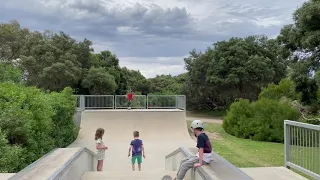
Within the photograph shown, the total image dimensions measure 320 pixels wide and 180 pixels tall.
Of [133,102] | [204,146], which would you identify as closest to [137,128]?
[133,102]

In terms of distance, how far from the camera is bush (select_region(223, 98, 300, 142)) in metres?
17.6

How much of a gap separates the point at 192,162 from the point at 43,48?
102ft

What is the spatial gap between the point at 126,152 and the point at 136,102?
978cm

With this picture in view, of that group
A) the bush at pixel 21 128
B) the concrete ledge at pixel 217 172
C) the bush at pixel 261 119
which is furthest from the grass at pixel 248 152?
the bush at pixel 21 128

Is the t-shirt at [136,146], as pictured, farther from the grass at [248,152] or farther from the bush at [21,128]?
the grass at [248,152]

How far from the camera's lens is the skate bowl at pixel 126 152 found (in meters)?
4.78

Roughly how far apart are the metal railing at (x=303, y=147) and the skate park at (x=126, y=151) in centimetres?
25

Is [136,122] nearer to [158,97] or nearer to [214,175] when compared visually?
[158,97]

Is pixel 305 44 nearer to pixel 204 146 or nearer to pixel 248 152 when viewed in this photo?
pixel 248 152

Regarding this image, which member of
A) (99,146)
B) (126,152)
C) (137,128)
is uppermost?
(99,146)

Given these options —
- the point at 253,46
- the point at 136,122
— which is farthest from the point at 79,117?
the point at 253,46

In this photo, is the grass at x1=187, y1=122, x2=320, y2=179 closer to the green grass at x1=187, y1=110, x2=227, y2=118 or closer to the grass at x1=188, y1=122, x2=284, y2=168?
the grass at x1=188, y1=122, x2=284, y2=168

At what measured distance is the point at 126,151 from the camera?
15.0m

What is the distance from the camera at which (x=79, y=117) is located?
21.1 m
